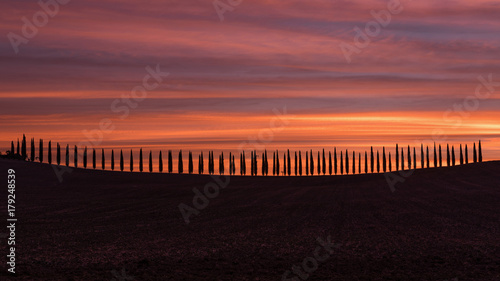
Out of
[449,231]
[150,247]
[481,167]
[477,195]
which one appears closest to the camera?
[150,247]

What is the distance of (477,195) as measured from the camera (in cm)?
3534

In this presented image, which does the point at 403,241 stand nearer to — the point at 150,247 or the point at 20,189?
the point at 150,247

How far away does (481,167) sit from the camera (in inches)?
2530

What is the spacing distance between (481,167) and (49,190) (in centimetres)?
Result: 4586

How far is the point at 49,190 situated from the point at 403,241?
31.0m

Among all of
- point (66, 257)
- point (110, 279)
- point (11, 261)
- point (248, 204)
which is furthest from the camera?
point (248, 204)

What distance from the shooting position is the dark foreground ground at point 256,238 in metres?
13.3

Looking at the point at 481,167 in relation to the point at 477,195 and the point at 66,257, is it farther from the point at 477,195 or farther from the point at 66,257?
the point at 66,257

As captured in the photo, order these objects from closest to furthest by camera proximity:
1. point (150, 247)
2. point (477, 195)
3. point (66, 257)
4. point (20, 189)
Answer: point (66, 257) → point (150, 247) → point (477, 195) → point (20, 189)

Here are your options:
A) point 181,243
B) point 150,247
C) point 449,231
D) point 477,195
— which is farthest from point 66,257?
point 477,195

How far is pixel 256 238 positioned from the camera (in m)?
18.3

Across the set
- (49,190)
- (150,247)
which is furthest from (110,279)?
(49,190)

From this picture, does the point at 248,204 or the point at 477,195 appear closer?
the point at 248,204

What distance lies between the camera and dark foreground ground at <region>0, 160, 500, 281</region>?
524 inches
